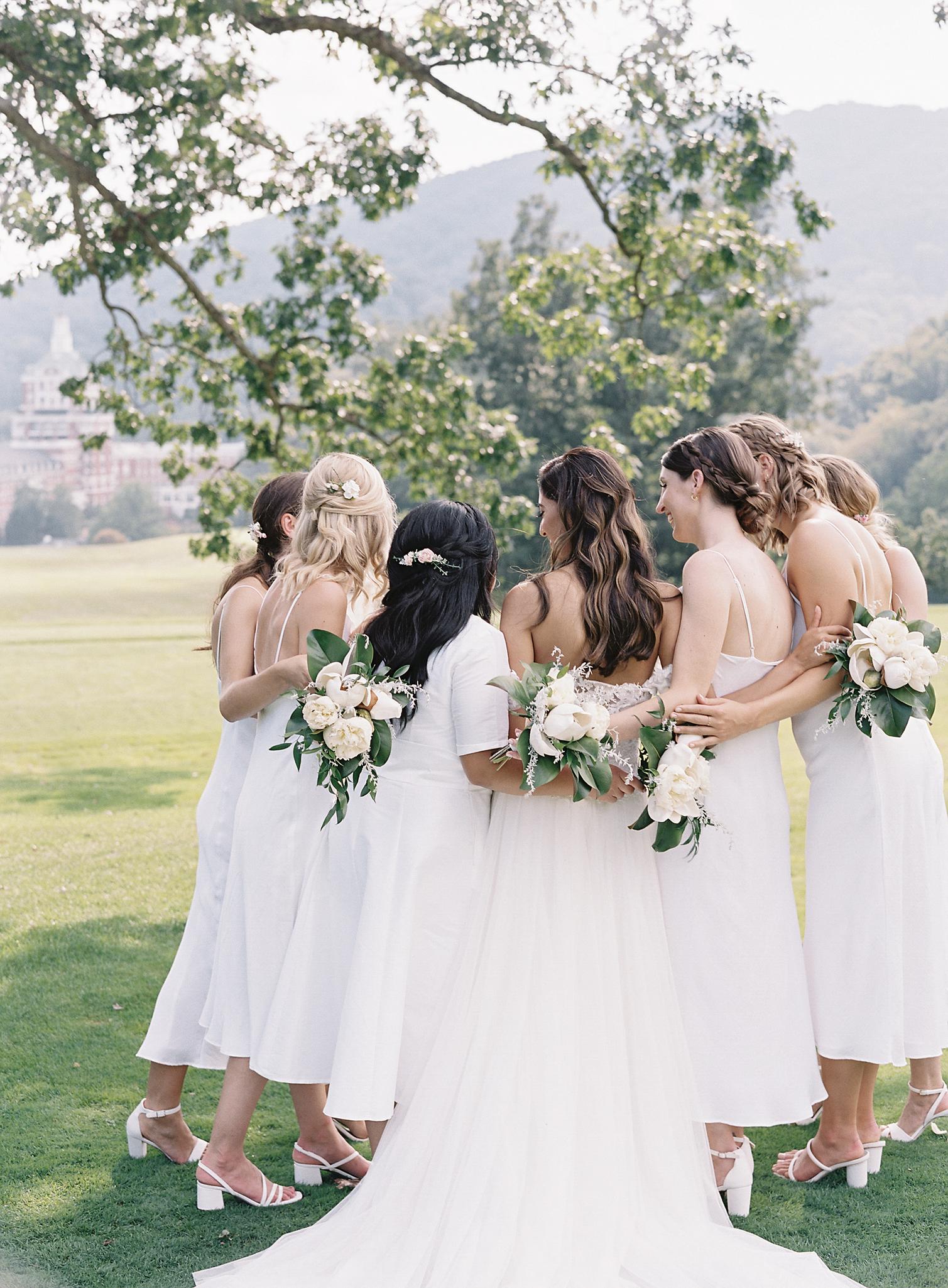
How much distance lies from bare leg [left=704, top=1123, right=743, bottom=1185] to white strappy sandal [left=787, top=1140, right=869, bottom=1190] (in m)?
0.37

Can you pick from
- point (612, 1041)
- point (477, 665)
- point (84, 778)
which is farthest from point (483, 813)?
point (84, 778)

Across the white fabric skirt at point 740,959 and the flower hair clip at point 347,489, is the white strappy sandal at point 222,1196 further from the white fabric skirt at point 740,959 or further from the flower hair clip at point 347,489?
the flower hair clip at point 347,489

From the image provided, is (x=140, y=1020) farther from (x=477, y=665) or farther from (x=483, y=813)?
(x=477, y=665)

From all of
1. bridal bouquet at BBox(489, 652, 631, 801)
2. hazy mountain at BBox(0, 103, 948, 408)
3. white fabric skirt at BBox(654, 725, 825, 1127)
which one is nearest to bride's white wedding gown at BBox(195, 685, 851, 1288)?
white fabric skirt at BBox(654, 725, 825, 1127)

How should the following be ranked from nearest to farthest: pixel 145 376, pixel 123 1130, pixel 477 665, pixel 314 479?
pixel 477 665, pixel 314 479, pixel 123 1130, pixel 145 376

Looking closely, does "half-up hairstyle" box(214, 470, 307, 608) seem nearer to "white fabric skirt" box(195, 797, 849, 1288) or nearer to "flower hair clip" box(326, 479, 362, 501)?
"flower hair clip" box(326, 479, 362, 501)

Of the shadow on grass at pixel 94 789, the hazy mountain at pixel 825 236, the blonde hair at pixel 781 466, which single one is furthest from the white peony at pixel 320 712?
the hazy mountain at pixel 825 236

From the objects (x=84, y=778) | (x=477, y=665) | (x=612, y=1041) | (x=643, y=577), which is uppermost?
(x=643, y=577)

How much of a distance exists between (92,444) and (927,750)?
1113cm

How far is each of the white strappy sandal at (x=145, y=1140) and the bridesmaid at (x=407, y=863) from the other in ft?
2.46

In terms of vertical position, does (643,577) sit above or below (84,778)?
above

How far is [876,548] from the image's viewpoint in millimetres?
4266

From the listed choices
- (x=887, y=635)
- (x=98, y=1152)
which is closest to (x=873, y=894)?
(x=887, y=635)

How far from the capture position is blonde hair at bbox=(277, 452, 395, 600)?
3848mm
